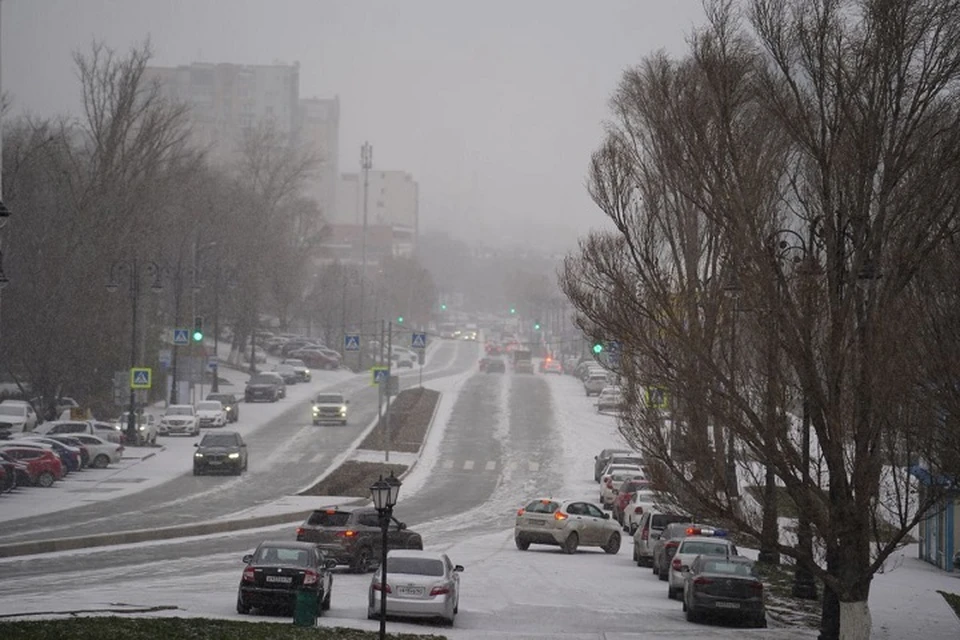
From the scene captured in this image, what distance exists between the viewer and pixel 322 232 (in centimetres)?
13350

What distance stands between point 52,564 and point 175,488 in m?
18.8

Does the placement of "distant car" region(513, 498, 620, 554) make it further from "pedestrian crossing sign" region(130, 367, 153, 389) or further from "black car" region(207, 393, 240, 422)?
"black car" region(207, 393, 240, 422)

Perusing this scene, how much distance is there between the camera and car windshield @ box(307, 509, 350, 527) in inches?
1242

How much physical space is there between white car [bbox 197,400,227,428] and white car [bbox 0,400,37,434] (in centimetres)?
854

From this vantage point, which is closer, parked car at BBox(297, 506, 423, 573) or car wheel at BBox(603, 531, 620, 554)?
parked car at BBox(297, 506, 423, 573)

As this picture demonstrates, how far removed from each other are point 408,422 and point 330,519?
42.9m

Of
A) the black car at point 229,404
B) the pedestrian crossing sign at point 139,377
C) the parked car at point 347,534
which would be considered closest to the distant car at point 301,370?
the black car at point 229,404

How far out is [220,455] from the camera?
178 ft

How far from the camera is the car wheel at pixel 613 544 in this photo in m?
38.9

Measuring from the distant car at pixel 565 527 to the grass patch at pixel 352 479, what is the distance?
9.56 metres

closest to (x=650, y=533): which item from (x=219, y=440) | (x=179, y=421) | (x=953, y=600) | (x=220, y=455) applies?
(x=953, y=600)

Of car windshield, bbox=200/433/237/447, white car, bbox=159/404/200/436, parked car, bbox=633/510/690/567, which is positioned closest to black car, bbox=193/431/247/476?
car windshield, bbox=200/433/237/447

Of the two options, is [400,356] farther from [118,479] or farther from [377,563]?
[377,563]

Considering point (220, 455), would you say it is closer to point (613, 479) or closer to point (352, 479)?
point (352, 479)
